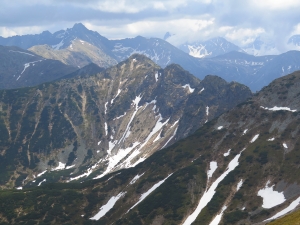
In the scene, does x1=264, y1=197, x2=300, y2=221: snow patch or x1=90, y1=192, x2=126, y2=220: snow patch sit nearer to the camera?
x1=264, y1=197, x2=300, y2=221: snow patch

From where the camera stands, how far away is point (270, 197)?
130750mm

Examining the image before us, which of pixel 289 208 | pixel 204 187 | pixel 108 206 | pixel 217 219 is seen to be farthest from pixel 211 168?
pixel 108 206

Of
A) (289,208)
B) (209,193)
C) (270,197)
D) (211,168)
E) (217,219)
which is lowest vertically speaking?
(217,219)

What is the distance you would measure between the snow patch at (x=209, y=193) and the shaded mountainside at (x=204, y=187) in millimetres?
556

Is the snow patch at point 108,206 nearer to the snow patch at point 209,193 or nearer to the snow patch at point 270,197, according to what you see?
the snow patch at point 209,193

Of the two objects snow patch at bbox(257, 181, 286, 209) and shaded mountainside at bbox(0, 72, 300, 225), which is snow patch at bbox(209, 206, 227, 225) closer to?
shaded mountainside at bbox(0, 72, 300, 225)

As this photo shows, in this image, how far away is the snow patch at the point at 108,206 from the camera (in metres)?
162

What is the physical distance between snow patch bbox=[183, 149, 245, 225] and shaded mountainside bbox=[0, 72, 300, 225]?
0.56 m

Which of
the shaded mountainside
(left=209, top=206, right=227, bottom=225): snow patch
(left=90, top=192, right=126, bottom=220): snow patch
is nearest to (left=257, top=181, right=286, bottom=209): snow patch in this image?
the shaded mountainside

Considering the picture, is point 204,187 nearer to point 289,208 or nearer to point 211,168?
point 211,168

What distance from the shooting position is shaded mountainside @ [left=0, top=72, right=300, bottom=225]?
438 feet

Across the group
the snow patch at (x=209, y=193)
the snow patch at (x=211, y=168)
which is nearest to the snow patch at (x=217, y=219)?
the snow patch at (x=209, y=193)

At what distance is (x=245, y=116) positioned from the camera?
7805 inches

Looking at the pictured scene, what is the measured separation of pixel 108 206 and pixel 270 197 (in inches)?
3303
